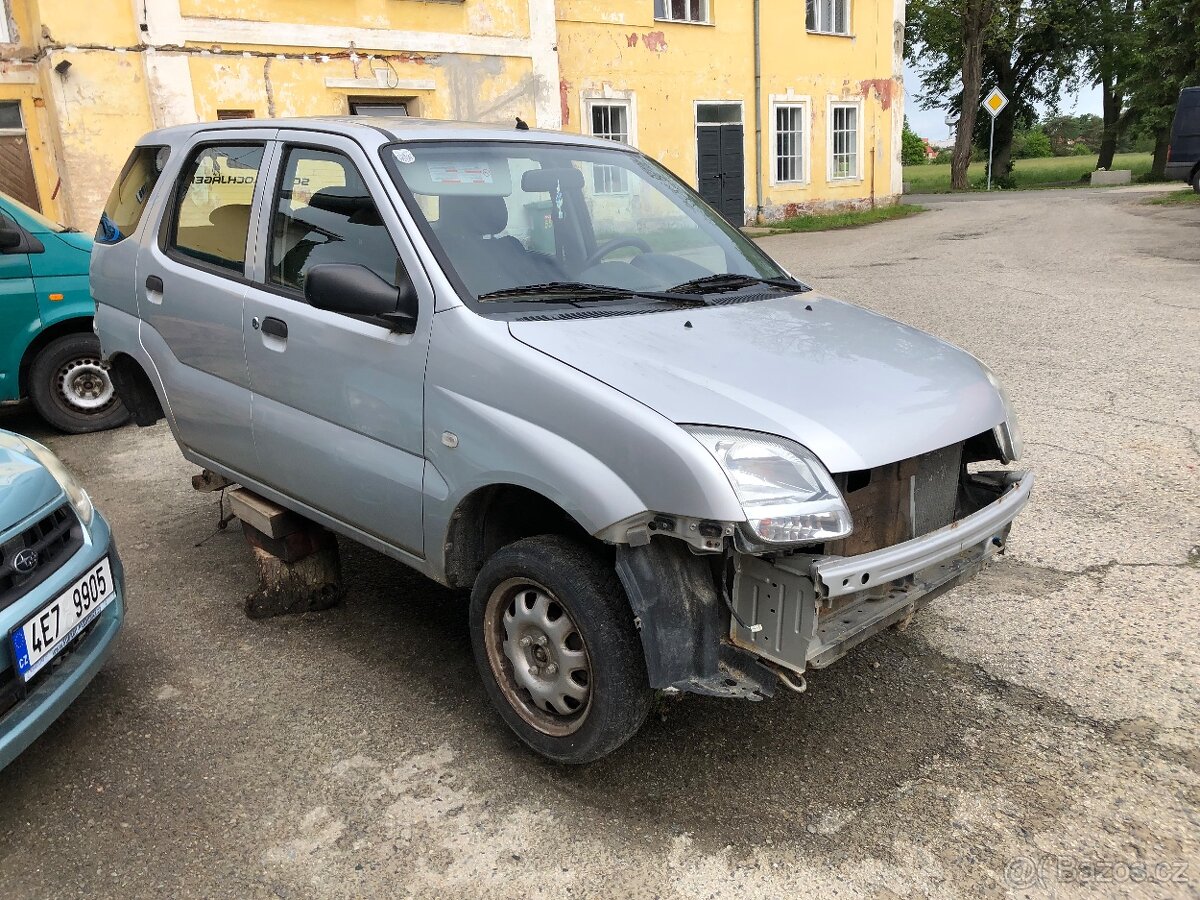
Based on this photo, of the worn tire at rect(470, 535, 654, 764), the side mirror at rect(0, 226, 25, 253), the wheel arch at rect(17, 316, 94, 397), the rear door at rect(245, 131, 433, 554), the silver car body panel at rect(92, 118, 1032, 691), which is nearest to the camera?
the silver car body panel at rect(92, 118, 1032, 691)

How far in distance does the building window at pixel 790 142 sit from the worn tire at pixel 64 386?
17.6m

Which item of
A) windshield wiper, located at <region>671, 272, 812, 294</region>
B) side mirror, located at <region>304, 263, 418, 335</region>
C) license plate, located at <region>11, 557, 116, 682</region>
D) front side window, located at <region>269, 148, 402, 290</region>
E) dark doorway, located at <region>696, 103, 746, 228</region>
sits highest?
dark doorway, located at <region>696, 103, 746, 228</region>

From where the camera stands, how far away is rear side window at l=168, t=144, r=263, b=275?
12.8ft

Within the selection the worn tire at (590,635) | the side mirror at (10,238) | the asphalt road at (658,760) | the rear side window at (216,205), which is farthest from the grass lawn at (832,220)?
the worn tire at (590,635)

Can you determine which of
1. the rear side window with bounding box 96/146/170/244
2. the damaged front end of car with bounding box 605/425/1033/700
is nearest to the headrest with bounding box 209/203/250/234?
the rear side window with bounding box 96/146/170/244

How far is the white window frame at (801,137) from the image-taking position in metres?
21.5

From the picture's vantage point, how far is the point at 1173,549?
4277mm

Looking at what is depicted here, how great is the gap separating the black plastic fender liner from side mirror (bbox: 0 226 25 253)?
611 centimetres

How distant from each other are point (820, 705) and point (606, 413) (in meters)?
1.46

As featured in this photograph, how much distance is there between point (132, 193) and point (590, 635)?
351 centimetres

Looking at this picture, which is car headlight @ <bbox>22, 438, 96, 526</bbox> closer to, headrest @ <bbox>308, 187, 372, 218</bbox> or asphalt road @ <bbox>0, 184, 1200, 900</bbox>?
asphalt road @ <bbox>0, 184, 1200, 900</bbox>

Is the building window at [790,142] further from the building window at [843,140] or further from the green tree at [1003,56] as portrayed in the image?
the green tree at [1003,56]

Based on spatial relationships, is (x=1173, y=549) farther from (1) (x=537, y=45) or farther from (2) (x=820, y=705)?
(1) (x=537, y=45)

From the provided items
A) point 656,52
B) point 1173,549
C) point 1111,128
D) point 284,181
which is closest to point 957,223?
point 656,52
